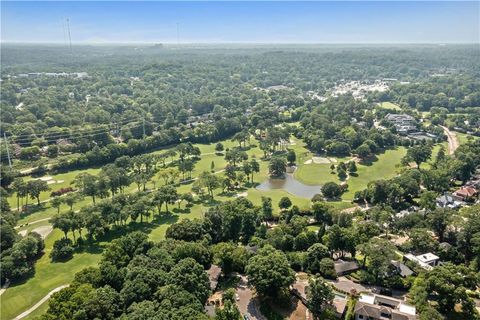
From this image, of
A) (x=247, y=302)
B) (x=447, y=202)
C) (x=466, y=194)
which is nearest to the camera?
(x=247, y=302)

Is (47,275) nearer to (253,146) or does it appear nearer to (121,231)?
(121,231)

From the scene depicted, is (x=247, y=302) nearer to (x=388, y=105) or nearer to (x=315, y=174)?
(x=315, y=174)

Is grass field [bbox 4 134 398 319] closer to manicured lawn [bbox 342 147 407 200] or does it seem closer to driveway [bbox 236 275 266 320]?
manicured lawn [bbox 342 147 407 200]

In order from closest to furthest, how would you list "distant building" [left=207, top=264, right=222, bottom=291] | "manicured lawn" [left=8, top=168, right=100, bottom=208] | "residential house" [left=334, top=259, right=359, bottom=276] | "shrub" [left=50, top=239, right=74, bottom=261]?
"distant building" [left=207, top=264, right=222, bottom=291]
"residential house" [left=334, top=259, right=359, bottom=276]
"shrub" [left=50, top=239, right=74, bottom=261]
"manicured lawn" [left=8, top=168, right=100, bottom=208]

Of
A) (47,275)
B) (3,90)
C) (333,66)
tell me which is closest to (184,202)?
(47,275)

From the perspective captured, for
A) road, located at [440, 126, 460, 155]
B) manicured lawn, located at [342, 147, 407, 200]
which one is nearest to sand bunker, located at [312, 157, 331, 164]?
manicured lawn, located at [342, 147, 407, 200]

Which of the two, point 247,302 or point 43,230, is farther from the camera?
point 43,230

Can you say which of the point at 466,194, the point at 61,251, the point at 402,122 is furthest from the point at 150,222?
the point at 402,122
